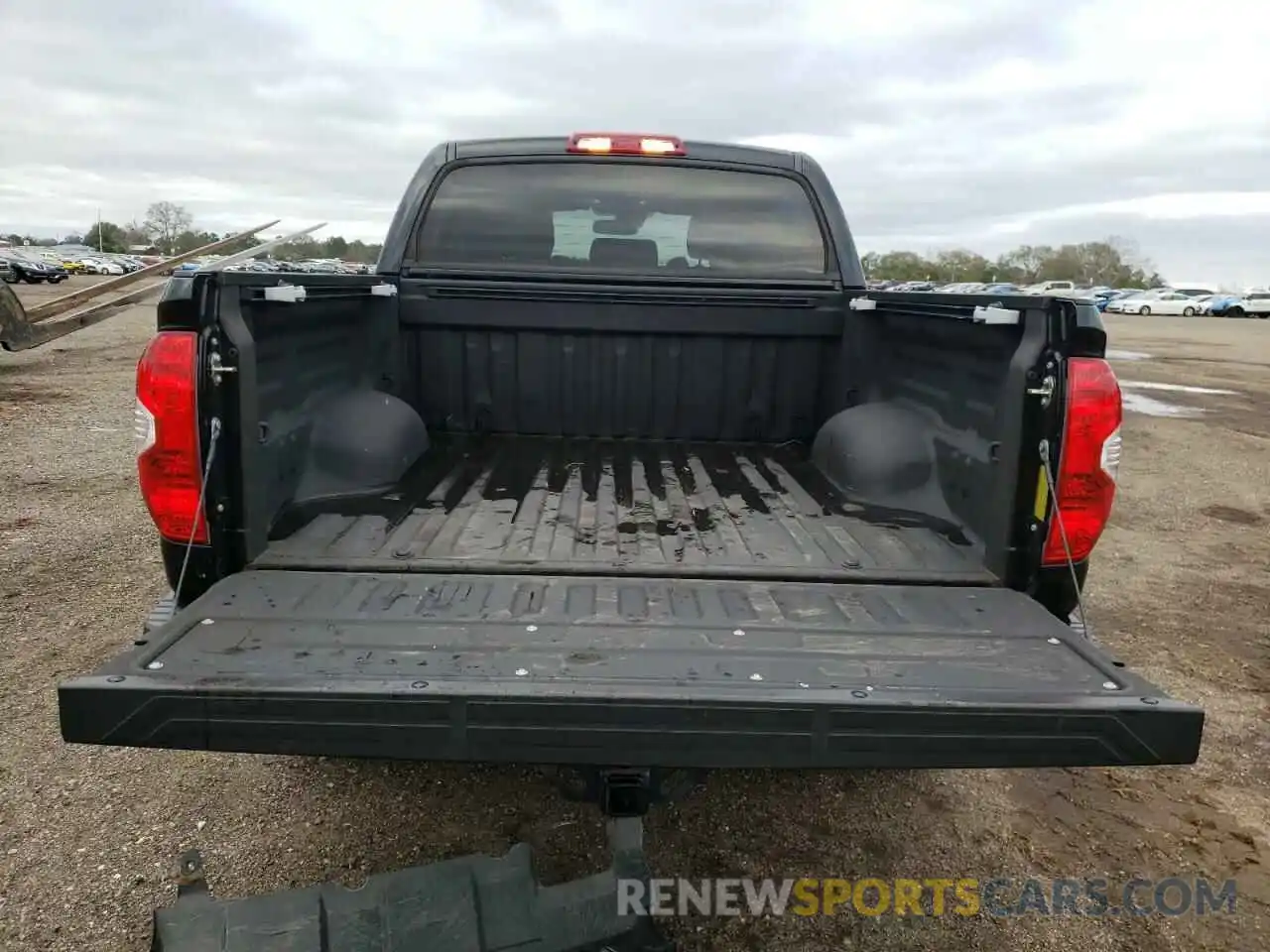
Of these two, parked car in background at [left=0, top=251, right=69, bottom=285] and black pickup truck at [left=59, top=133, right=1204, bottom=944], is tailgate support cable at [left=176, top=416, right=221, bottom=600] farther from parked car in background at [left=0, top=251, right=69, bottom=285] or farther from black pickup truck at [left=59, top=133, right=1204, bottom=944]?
parked car in background at [left=0, top=251, right=69, bottom=285]

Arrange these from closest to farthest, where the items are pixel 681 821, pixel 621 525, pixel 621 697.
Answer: pixel 621 697 → pixel 621 525 → pixel 681 821

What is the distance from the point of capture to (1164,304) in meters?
55.2

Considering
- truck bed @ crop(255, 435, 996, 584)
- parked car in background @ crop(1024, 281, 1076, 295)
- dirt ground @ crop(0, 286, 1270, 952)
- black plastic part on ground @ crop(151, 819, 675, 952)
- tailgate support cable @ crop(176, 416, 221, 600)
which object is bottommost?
dirt ground @ crop(0, 286, 1270, 952)

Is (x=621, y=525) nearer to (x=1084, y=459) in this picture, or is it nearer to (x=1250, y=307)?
(x=1084, y=459)

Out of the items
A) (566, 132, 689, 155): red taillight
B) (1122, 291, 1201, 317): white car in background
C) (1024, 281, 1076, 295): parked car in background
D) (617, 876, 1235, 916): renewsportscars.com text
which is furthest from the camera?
(1122, 291, 1201, 317): white car in background

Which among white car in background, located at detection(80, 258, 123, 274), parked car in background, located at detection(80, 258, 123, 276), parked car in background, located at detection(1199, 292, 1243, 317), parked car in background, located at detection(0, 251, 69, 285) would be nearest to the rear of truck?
parked car in background, located at detection(0, 251, 69, 285)

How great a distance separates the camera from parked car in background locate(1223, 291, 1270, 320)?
51812mm

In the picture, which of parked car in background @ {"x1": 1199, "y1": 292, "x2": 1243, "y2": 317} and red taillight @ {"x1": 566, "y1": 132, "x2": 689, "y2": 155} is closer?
red taillight @ {"x1": 566, "y1": 132, "x2": 689, "y2": 155}

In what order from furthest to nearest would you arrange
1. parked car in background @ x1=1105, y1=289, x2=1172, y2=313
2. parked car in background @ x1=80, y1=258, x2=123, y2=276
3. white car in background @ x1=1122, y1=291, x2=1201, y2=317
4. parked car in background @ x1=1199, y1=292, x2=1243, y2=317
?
parked car in background @ x1=80, y1=258, x2=123, y2=276 → parked car in background @ x1=1105, y1=289, x2=1172, y2=313 → white car in background @ x1=1122, y1=291, x2=1201, y2=317 → parked car in background @ x1=1199, y1=292, x2=1243, y2=317

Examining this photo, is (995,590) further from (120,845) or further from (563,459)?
(120,845)

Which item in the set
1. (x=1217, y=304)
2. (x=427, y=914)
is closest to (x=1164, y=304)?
(x=1217, y=304)

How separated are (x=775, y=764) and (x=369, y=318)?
2.49 metres

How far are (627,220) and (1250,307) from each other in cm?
5985

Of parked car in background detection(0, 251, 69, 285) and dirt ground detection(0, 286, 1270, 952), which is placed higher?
parked car in background detection(0, 251, 69, 285)
